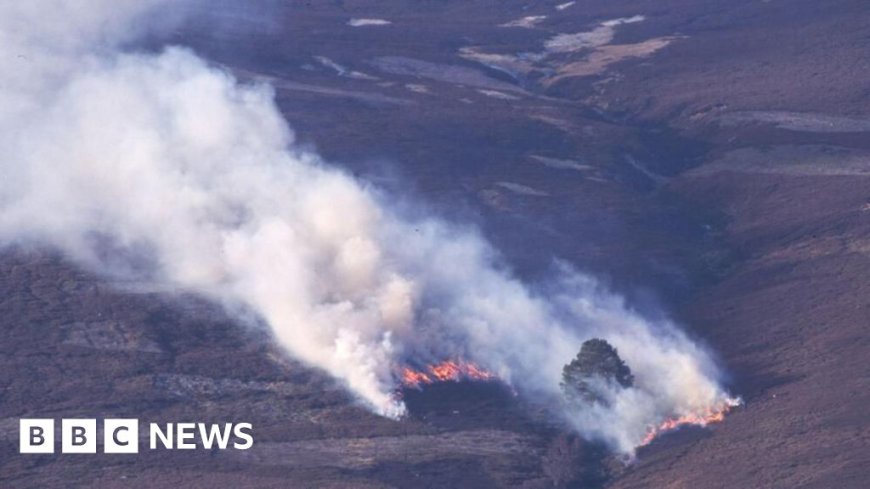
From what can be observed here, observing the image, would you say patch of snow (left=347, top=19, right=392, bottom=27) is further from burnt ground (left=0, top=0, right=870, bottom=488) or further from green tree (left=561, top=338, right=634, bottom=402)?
green tree (left=561, top=338, right=634, bottom=402)

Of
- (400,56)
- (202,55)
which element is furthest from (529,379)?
(400,56)

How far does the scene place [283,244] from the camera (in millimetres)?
75250

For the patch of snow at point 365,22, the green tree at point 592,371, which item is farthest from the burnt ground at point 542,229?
the green tree at point 592,371

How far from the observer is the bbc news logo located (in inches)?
2363

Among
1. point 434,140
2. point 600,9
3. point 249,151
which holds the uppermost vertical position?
point 600,9

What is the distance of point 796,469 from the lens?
56312 mm

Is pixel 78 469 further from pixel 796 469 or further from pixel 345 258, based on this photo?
pixel 796 469

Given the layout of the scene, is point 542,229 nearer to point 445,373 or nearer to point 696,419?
point 445,373

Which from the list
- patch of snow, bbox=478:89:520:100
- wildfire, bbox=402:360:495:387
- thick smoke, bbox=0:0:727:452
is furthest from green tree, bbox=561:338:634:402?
patch of snow, bbox=478:89:520:100

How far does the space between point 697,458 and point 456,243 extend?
2716 cm

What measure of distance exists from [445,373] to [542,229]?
74.2 feet

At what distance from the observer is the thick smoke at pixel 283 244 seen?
228ft

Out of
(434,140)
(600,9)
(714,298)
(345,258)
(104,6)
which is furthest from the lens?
(600,9)

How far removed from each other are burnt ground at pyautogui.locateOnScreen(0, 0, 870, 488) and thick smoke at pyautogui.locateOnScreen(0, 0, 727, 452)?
2039 millimetres
